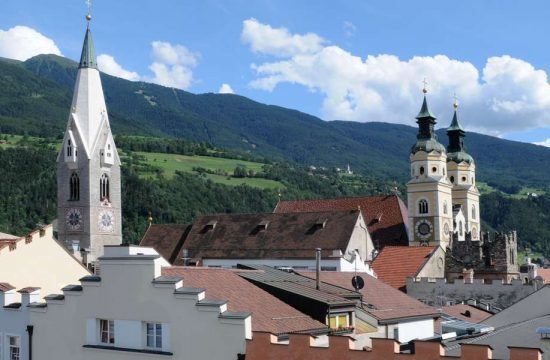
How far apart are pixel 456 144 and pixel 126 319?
81.3 meters

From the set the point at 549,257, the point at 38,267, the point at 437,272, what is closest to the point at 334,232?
the point at 437,272

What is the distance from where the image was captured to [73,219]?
78.8 meters

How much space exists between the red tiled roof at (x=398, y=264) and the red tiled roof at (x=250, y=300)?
121 ft

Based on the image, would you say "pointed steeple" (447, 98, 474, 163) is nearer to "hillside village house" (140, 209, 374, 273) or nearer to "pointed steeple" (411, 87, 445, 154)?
"pointed steeple" (411, 87, 445, 154)

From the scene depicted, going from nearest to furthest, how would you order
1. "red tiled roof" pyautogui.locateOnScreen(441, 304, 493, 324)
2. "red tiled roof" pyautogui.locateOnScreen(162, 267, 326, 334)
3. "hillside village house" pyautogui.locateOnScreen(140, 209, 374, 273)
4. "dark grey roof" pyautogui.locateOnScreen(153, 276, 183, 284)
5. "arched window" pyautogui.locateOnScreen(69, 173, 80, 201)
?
"dark grey roof" pyautogui.locateOnScreen(153, 276, 183, 284)
"red tiled roof" pyautogui.locateOnScreen(162, 267, 326, 334)
"red tiled roof" pyautogui.locateOnScreen(441, 304, 493, 324)
"hillside village house" pyautogui.locateOnScreen(140, 209, 374, 273)
"arched window" pyautogui.locateOnScreen(69, 173, 80, 201)

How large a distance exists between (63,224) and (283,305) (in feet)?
197

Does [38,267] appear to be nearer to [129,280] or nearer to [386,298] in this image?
[129,280]

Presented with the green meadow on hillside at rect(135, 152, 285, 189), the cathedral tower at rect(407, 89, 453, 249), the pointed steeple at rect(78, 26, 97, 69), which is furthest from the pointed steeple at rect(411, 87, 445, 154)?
the green meadow on hillside at rect(135, 152, 285, 189)

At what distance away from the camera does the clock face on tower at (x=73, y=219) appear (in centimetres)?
7850

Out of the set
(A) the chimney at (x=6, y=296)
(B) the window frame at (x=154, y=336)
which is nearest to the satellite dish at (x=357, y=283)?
(B) the window frame at (x=154, y=336)

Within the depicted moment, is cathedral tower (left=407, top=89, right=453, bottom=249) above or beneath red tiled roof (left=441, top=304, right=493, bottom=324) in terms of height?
above

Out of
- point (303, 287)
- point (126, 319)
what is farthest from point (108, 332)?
point (303, 287)

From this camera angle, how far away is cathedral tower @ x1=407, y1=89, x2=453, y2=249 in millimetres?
82562

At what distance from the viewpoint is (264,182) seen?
582 feet
